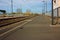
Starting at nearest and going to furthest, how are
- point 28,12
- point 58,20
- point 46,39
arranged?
1. point 46,39
2. point 58,20
3. point 28,12

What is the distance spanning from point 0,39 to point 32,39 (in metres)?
2.33

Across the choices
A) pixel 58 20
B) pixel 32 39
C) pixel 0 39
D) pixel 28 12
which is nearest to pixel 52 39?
pixel 32 39

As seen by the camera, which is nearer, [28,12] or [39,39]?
[39,39]

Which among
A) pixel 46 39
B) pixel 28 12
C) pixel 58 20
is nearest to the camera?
pixel 46 39

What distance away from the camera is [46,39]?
45.1 ft

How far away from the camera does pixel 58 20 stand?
112 feet

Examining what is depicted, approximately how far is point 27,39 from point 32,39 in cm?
36

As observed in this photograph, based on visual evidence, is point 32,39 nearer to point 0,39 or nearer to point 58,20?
point 0,39

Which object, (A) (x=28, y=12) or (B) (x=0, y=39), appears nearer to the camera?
(B) (x=0, y=39)

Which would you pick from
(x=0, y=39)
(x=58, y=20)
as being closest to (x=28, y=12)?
(x=58, y=20)

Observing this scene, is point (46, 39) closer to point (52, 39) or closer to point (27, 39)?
point (52, 39)

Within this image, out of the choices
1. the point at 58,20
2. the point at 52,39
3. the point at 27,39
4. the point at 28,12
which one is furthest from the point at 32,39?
the point at 28,12

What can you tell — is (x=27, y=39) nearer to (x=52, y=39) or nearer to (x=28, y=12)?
(x=52, y=39)

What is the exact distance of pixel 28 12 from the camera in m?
191
